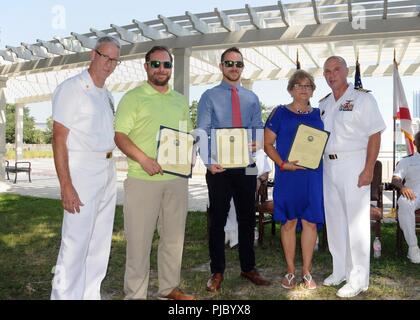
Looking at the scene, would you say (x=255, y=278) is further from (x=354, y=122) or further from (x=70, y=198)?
(x=70, y=198)

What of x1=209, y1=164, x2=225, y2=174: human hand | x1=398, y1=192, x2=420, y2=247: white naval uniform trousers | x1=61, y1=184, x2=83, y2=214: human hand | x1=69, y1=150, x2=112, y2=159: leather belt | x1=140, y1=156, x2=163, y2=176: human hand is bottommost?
x1=398, y1=192, x2=420, y2=247: white naval uniform trousers

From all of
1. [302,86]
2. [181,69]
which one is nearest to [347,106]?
[302,86]

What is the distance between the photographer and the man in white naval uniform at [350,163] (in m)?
4.03

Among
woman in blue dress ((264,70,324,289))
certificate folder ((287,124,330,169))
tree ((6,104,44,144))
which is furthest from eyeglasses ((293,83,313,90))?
Answer: tree ((6,104,44,144))

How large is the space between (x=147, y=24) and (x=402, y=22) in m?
5.04

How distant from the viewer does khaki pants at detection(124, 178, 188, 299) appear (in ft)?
11.3

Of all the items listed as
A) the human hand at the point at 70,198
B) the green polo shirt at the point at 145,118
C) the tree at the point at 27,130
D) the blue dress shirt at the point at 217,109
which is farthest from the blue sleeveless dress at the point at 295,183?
the tree at the point at 27,130

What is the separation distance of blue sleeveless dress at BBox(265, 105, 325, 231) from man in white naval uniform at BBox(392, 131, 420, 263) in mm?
1669

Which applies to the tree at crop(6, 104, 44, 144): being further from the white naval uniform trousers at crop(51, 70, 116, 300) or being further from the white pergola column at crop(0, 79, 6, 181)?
the white naval uniform trousers at crop(51, 70, 116, 300)

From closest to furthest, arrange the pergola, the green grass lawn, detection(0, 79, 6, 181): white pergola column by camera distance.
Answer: the green grass lawn < the pergola < detection(0, 79, 6, 181): white pergola column

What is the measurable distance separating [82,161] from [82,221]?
39cm

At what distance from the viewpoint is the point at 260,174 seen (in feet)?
15.0
